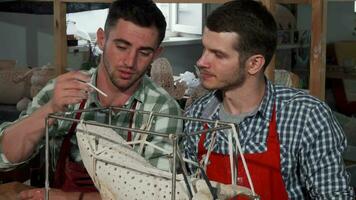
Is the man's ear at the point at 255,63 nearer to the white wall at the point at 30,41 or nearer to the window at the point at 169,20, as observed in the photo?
the white wall at the point at 30,41

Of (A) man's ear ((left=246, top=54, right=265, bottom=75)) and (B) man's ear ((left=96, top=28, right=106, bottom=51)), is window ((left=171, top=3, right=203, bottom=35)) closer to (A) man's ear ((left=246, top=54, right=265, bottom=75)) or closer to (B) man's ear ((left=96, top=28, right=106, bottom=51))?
(B) man's ear ((left=96, top=28, right=106, bottom=51))

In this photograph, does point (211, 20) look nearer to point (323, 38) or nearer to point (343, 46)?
point (323, 38)

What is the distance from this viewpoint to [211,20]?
1.19m

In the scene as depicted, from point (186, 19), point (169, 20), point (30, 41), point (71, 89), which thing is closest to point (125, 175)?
point (71, 89)

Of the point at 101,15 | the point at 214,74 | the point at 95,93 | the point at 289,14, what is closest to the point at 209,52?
the point at 214,74

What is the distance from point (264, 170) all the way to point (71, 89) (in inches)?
15.9

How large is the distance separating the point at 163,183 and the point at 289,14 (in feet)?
5.16

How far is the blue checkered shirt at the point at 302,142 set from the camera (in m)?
1.13

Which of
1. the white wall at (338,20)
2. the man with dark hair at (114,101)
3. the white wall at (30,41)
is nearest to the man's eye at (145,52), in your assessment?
the man with dark hair at (114,101)

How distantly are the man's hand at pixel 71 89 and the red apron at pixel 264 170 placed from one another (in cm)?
31

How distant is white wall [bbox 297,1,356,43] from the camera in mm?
2211

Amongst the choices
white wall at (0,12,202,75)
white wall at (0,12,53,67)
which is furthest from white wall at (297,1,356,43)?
white wall at (0,12,53,67)

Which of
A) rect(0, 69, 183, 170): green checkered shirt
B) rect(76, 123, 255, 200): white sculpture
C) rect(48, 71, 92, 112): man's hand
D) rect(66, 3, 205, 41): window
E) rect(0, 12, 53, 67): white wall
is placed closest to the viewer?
rect(76, 123, 255, 200): white sculpture

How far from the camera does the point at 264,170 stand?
1.15 m
